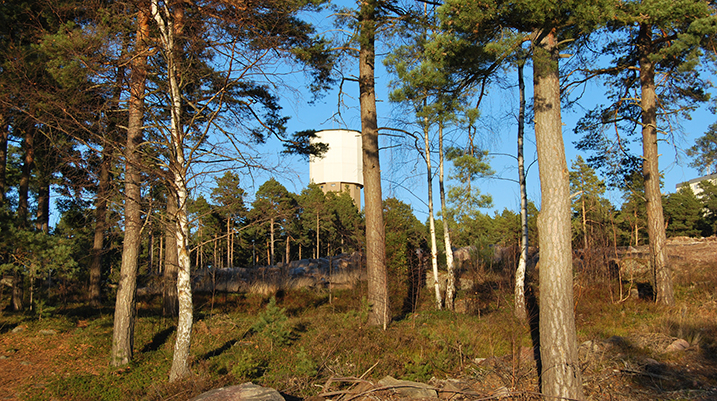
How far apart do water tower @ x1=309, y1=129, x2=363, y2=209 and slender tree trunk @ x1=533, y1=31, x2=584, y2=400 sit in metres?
29.7

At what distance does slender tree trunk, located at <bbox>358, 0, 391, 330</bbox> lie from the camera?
8727 mm

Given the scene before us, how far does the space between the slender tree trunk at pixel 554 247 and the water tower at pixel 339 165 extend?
1168 inches

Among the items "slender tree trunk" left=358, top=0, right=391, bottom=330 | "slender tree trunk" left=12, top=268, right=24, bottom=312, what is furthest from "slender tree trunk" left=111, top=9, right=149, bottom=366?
"slender tree trunk" left=12, top=268, right=24, bottom=312

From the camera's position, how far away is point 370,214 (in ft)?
29.9

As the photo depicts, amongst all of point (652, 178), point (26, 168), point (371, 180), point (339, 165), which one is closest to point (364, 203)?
point (371, 180)

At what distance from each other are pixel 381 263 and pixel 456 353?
8.78 feet

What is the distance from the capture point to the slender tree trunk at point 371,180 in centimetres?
873

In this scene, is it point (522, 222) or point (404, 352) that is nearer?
point (404, 352)

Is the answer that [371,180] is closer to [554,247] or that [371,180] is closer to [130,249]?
[554,247]

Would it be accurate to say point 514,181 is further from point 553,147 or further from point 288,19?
point 288,19

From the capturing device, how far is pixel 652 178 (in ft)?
34.6

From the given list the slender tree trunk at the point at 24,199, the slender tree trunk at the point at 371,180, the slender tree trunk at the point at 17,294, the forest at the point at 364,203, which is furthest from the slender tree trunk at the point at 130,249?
the slender tree trunk at the point at 17,294

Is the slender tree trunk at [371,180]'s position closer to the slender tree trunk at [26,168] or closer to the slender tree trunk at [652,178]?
the slender tree trunk at [652,178]

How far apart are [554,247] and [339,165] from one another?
34553 mm
